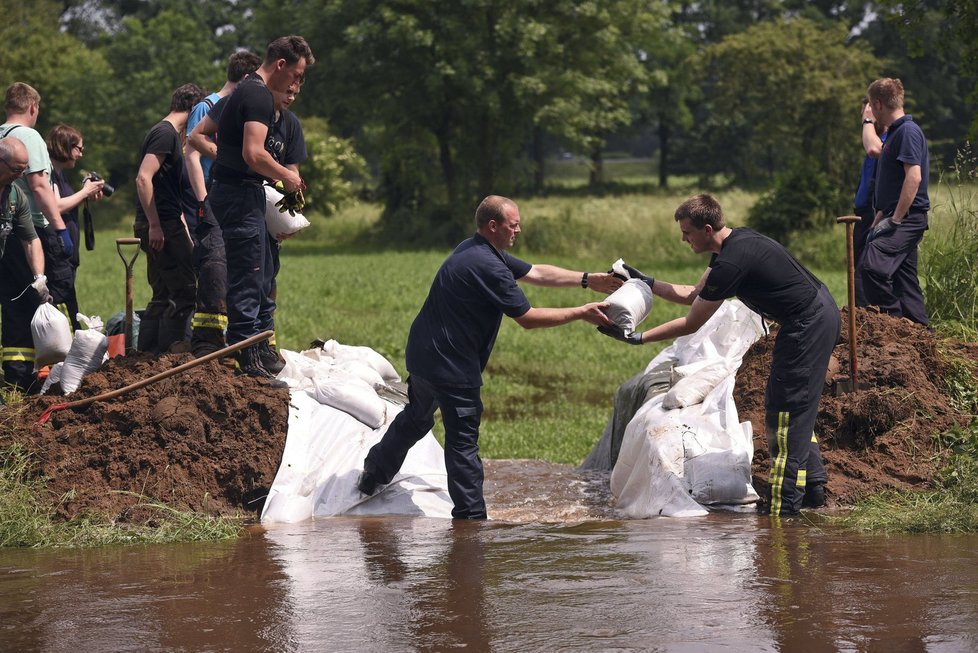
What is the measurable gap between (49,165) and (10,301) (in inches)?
40.5

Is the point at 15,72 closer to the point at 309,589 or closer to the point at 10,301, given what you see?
the point at 10,301

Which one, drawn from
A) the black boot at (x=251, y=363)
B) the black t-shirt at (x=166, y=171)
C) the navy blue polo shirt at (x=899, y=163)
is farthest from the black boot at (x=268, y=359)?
the navy blue polo shirt at (x=899, y=163)

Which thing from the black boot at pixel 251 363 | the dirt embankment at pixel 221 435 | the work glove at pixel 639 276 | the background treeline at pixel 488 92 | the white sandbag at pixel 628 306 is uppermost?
the background treeline at pixel 488 92

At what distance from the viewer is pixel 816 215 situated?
29500 millimetres

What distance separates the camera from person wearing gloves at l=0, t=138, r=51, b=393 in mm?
8359

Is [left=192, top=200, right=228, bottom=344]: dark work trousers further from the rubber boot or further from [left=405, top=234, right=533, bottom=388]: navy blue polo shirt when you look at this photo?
[left=405, top=234, right=533, bottom=388]: navy blue polo shirt

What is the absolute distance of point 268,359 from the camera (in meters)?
8.34

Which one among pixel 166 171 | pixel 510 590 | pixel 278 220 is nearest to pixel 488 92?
pixel 166 171

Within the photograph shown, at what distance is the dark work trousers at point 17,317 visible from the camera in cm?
858

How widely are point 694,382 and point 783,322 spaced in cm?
116

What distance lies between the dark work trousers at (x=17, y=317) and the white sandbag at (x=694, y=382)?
4.43 metres

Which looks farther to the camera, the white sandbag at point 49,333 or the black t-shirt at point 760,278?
the white sandbag at point 49,333

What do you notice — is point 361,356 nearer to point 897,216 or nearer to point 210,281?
point 210,281

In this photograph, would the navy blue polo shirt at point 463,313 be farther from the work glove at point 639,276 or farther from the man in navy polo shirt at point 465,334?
the work glove at point 639,276
